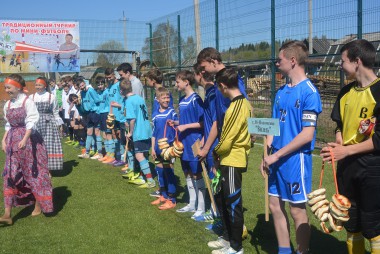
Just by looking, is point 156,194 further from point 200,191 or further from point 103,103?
point 103,103

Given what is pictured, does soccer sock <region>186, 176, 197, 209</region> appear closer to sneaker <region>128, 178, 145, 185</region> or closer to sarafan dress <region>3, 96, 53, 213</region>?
sneaker <region>128, 178, 145, 185</region>

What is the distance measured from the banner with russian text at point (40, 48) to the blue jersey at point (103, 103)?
7.00 m

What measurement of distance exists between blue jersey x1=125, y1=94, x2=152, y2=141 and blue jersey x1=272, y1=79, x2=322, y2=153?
366cm

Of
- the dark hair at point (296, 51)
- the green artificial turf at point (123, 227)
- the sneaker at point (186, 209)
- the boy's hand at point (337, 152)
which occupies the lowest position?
the green artificial turf at point (123, 227)

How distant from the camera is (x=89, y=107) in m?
10.1

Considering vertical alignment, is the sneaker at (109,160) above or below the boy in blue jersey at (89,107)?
below

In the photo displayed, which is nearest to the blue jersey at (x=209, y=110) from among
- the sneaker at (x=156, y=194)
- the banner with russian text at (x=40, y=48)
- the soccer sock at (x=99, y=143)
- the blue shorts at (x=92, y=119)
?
the sneaker at (x=156, y=194)

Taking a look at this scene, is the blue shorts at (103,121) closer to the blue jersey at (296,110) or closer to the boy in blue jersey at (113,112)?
the boy in blue jersey at (113,112)

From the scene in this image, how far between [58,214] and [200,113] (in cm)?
260

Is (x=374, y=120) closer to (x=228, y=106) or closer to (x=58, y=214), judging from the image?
(x=228, y=106)

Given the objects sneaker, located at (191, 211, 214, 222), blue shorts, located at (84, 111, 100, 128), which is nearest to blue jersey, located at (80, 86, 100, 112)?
blue shorts, located at (84, 111, 100, 128)

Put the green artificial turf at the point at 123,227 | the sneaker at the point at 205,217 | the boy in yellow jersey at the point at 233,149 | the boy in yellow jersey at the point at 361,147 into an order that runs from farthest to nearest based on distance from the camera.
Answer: the sneaker at the point at 205,217
the green artificial turf at the point at 123,227
the boy in yellow jersey at the point at 233,149
the boy in yellow jersey at the point at 361,147

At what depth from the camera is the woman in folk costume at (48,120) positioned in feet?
25.9

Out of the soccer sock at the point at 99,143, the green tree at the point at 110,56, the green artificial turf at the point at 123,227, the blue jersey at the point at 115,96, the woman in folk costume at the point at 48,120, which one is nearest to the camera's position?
the green artificial turf at the point at 123,227
